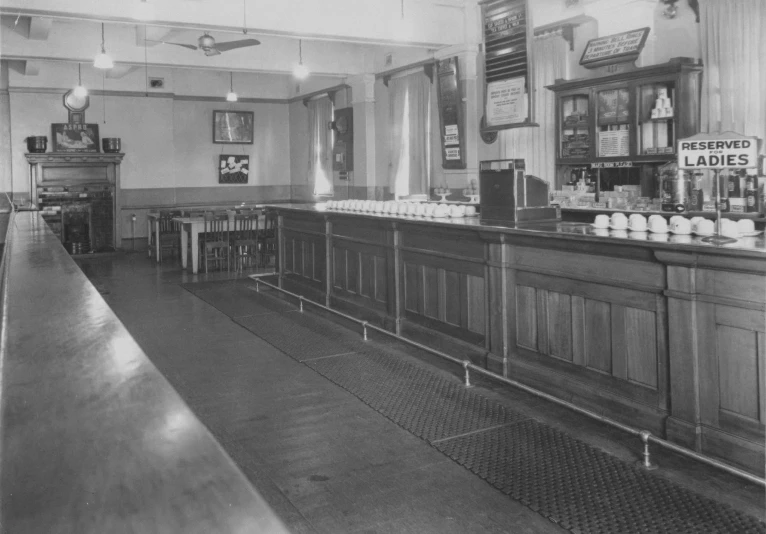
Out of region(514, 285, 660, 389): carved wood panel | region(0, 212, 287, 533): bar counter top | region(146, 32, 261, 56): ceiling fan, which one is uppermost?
region(146, 32, 261, 56): ceiling fan

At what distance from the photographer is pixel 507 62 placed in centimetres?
813

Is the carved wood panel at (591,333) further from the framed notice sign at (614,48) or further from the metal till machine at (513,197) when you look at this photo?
the framed notice sign at (614,48)

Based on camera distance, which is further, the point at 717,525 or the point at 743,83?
the point at 743,83

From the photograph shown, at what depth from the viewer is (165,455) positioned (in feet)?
2.46

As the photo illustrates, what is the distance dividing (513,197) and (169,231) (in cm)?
889

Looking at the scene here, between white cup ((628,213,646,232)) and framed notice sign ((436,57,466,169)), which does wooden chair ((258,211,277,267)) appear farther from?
white cup ((628,213,646,232))

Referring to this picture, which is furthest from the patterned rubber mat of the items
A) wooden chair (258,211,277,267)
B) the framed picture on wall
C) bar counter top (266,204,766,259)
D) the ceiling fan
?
the framed picture on wall

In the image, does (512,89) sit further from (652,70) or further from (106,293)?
(106,293)

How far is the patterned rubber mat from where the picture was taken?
2742mm

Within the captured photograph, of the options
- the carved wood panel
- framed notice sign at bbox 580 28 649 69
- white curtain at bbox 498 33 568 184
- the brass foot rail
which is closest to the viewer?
the brass foot rail

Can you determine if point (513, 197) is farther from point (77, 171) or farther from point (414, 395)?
point (77, 171)

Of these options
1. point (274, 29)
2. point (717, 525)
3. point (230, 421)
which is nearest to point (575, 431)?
point (717, 525)

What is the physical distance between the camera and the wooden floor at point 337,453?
111 inches

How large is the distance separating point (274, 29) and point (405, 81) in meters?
3.25
